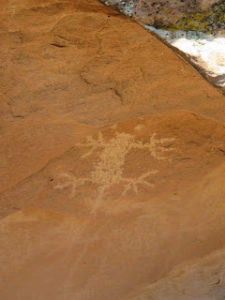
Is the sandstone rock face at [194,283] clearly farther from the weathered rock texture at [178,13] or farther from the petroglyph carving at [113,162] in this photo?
the weathered rock texture at [178,13]

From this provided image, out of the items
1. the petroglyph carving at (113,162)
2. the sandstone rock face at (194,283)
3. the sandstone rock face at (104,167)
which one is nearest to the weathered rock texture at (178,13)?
the sandstone rock face at (104,167)

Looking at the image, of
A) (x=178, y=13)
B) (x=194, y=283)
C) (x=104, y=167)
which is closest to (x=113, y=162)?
(x=104, y=167)

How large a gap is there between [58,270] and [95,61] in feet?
3.72

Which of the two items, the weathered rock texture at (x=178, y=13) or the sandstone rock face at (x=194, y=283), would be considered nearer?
the weathered rock texture at (x=178, y=13)

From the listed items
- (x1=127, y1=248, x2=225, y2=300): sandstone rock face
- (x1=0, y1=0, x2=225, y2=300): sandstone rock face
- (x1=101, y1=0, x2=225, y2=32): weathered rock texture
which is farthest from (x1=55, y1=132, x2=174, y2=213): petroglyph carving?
(x1=101, y1=0, x2=225, y2=32): weathered rock texture

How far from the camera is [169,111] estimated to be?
196 centimetres

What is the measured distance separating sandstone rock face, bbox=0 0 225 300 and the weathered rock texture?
1.03 ft

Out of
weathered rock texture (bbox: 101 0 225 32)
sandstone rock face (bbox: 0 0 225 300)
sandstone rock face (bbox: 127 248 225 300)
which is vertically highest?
weathered rock texture (bbox: 101 0 225 32)

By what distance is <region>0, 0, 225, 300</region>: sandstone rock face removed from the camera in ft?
5.93

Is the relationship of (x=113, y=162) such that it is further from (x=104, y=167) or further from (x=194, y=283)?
(x=194, y=283)

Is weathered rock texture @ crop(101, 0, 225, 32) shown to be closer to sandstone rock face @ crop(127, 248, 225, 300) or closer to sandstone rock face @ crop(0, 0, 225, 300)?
sandstone rock face @ crop(0, 0, 225, 300)

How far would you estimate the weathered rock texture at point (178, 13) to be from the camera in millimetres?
1367

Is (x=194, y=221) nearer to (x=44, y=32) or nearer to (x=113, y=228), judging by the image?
(x=113, y=228)

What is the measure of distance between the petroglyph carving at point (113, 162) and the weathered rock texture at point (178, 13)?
2.46 feet
